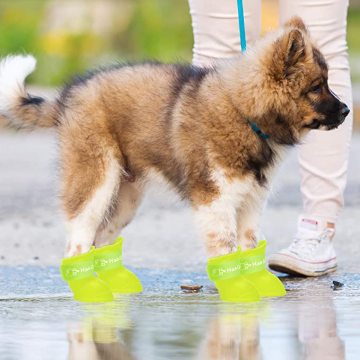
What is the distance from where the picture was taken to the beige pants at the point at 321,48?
6699mm

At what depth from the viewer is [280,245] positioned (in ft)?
25.7

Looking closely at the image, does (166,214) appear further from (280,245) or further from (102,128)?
(102,128)

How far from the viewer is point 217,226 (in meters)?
6.14

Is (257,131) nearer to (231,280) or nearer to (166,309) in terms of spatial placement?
(231,280)

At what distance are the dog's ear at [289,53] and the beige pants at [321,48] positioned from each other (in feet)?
2.14

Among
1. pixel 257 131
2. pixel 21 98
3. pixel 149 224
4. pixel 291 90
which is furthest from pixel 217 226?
pixel 149 224

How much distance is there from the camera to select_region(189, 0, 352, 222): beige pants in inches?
264

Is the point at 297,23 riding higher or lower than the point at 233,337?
higher

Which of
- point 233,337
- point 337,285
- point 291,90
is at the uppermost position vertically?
point 291,90

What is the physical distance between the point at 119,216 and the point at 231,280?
41.1 inches

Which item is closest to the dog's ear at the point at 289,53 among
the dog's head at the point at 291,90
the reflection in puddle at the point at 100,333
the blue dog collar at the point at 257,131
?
the dog's head at the point at 291,90

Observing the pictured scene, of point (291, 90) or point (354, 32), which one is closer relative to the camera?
point (291, 90)

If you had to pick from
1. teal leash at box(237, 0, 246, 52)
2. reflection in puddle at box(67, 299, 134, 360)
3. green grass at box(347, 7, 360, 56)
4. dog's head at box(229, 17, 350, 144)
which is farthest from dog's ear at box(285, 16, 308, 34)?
green grass at box(347, 7, 360, 56)

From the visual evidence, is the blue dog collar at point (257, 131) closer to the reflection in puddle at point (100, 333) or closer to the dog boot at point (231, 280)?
the dog boot at point (231, 280)
